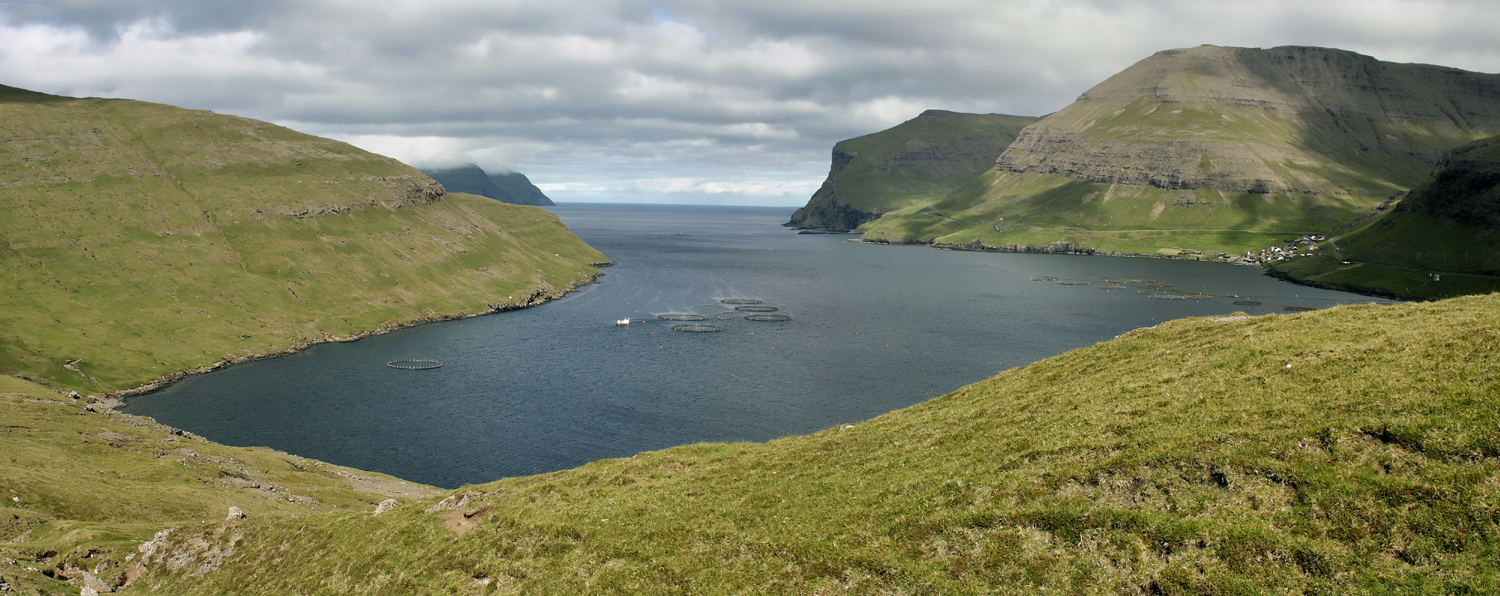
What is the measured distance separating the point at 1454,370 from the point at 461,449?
95158 millimetres

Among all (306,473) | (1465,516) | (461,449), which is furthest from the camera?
(461,449)

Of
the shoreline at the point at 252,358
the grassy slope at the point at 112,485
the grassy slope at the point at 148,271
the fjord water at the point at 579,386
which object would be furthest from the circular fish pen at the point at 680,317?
the grassy slope at the point at 112,485

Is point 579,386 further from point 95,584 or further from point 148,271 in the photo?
point 148,271

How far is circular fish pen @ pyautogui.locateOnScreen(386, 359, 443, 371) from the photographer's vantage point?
138m

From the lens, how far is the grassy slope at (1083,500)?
2173 cm

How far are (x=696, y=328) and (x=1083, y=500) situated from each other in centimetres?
15308

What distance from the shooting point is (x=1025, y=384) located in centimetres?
4369

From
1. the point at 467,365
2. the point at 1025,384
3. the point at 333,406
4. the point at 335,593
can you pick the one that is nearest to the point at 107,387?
the point at 333,406

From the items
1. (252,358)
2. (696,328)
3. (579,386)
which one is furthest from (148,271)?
(696,328)

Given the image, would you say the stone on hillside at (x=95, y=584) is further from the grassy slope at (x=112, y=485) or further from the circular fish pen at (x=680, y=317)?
the circular fish pen at (x=680, y=317)

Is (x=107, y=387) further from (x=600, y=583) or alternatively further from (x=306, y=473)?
(x=600, y=583)

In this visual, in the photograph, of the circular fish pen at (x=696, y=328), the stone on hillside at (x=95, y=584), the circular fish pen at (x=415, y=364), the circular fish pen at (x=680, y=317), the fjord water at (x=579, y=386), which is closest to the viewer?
the stone on hillside at (x=95, y=584)

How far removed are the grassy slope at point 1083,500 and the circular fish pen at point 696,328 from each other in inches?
5109

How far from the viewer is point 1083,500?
2588cm
